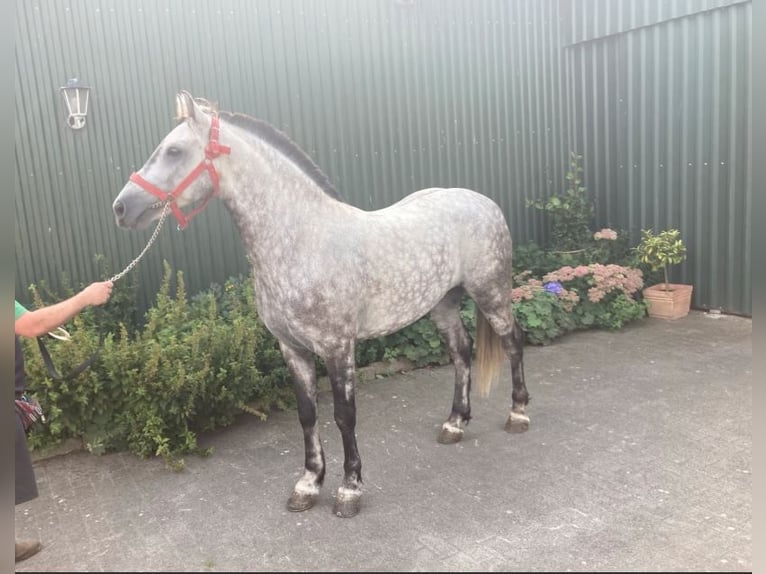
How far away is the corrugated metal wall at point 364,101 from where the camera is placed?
543 cm

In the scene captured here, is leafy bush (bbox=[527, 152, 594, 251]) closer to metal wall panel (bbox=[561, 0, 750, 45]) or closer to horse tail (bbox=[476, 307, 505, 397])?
metal wall panel (bbox=[561, 0, 750, 45])

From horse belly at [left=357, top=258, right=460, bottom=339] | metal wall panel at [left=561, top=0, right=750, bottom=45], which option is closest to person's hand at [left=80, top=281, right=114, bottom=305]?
horse belly at [left=357, top=258, right=460, bottom=339]

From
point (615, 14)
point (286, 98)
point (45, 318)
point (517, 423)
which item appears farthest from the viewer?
point (615, 14)

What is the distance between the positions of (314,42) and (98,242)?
2.89m

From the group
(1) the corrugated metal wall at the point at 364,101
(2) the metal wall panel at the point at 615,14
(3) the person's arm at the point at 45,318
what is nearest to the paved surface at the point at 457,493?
(3) the person's arm at the point at 45,318

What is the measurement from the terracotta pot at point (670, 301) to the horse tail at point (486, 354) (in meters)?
3.20

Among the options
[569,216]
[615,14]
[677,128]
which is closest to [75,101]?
[569,216]

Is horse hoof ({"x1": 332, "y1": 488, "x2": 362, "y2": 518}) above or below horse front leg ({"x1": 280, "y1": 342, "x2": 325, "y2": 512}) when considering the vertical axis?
below

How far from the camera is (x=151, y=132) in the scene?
566 cm

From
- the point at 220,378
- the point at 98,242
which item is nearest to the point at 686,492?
the point at 220,378

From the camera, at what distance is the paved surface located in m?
2.73

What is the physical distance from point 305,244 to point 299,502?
1.36 metres

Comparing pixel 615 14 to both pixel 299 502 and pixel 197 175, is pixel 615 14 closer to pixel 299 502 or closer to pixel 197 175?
pixel 197 175

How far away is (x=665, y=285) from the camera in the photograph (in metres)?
6.80
